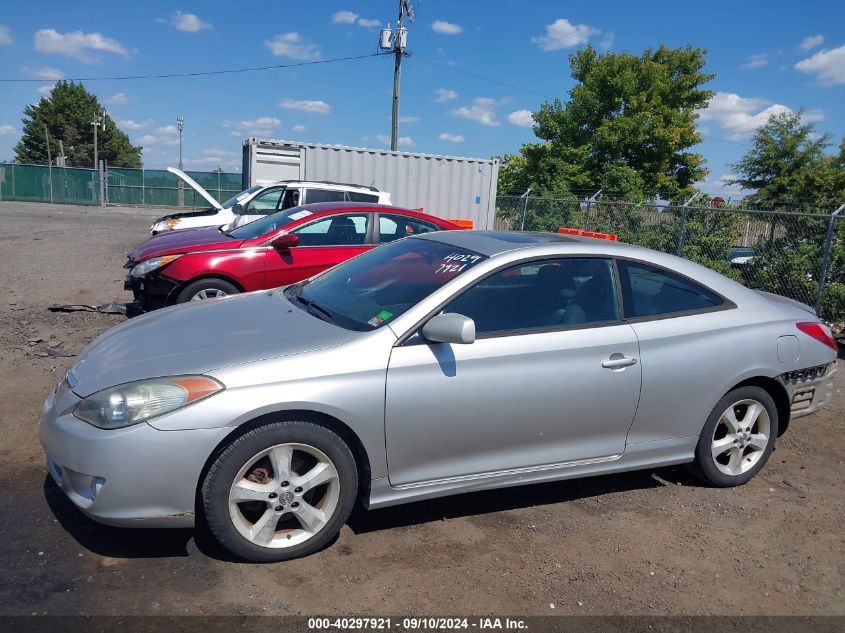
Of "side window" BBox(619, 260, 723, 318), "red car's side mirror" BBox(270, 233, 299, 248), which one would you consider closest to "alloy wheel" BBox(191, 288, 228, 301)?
"red car's side mirror" BBox(270, 233, 299, 248)

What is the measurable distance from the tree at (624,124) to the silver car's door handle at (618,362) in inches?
1009

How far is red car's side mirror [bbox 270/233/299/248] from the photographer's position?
24.8 ft

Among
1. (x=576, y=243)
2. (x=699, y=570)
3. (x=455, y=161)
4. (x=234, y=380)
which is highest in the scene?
(x=455, y=161)

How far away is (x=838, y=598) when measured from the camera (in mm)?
3344

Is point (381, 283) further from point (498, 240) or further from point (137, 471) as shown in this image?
point (137, 471)

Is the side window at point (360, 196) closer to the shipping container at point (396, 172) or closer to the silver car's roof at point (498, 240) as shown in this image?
the shipping container at point (396, 172)

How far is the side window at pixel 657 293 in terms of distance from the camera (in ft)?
13.6

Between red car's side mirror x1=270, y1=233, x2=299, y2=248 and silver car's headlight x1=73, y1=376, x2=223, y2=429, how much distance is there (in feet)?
14.8

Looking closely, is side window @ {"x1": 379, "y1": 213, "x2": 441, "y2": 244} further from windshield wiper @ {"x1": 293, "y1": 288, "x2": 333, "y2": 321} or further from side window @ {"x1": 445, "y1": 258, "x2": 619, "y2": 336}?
side window @ {"x1": 445, "y1": 258, "x2": 619, "y2": 336}

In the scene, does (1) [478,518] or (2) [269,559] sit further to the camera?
(1) [478,518]

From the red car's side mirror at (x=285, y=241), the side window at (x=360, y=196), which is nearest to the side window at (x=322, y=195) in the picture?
the side window at (x=360, y=196)

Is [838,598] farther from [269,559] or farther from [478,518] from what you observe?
[269,559]

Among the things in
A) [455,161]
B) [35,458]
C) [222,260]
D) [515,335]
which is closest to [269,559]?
[515,335]

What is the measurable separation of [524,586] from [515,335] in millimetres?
1245
